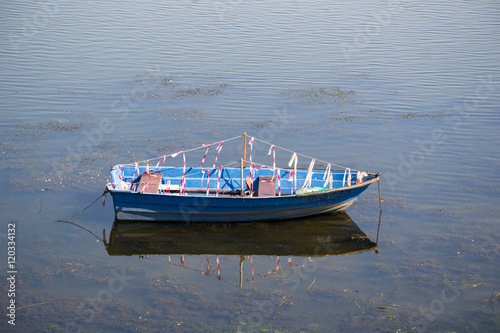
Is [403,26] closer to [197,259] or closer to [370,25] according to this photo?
[370,25]

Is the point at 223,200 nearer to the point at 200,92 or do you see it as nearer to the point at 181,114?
the point at 181,114

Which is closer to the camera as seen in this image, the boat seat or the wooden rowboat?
the wooden rowboat

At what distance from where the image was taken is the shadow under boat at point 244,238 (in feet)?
45.5

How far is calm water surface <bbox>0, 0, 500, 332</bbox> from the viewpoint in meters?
11.6

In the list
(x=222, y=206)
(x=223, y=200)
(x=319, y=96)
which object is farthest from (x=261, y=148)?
(x=319, y=96)

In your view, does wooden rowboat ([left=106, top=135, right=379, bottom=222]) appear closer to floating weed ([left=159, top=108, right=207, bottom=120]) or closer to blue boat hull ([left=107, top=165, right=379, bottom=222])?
blue boat hull ([left=107, top=165, right=379, bottom=222])

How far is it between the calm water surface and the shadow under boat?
63mm

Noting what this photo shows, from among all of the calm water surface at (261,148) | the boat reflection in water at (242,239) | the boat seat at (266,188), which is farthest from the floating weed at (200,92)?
the boat reflection in water at (242,239)

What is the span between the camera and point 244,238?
1434 centimetres

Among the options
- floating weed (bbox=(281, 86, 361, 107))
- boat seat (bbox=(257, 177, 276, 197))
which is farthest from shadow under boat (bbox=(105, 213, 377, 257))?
floating weed (bbox=(281, 86, 361, 107))


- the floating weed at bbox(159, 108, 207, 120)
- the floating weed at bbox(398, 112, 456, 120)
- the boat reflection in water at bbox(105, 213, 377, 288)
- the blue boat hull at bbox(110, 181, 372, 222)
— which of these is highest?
the floating weed at bbox(398, 112, 456, 120)

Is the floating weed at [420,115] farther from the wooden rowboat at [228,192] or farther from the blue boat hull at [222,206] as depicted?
the blue boat hull at [222,206]

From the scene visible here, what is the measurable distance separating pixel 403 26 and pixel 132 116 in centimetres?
2066

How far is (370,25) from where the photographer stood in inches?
1369
